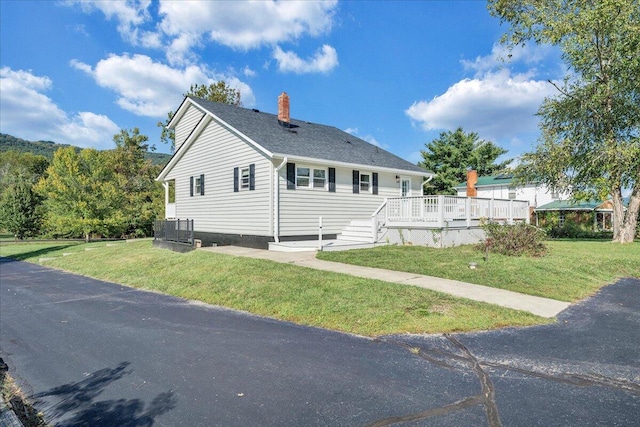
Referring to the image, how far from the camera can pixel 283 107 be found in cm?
1933

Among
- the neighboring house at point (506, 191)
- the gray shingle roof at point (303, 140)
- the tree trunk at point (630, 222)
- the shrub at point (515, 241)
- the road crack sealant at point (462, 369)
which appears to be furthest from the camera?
the neighboring house at point (506, 191)

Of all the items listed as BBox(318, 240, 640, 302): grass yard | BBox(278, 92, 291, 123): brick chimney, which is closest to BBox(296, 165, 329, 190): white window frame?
BBox(318, 240, 640, 302): grass yard

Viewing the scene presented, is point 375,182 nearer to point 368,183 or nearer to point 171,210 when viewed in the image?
point 368,183

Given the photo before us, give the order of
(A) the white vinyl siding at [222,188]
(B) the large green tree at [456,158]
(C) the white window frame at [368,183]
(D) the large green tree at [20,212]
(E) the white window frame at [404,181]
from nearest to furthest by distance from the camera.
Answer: (A) the white vinyl siding at [222,188]
(C) the white window frame at [368,183]
(E) the white window frame at [404,181]
(D) the large green tree at [20,212]
(B) the large green tree at [456,158]

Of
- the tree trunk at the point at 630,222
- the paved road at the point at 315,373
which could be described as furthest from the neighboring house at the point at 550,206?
the paved road at the point at 315,373

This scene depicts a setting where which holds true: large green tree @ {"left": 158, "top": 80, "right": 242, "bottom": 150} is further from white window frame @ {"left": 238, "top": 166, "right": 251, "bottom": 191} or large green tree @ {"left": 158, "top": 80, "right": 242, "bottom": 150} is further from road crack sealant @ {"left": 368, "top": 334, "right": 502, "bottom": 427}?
road crack sealant @ {"left": 368, "top": 334, "right": 502, "bottom": 427}

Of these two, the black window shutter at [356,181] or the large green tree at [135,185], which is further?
the large green tree at [135,185]

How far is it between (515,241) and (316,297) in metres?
8.32

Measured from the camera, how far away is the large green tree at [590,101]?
17.2 metres

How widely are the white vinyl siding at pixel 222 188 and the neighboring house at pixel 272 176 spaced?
0.04 meters

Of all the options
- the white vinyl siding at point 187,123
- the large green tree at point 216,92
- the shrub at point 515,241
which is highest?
the large green tree at point 216,92

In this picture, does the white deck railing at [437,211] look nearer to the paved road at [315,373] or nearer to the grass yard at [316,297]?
the grass yard at [316,297]

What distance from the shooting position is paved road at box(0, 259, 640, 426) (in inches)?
128

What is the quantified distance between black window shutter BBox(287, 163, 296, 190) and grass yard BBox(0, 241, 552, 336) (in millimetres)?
4617
